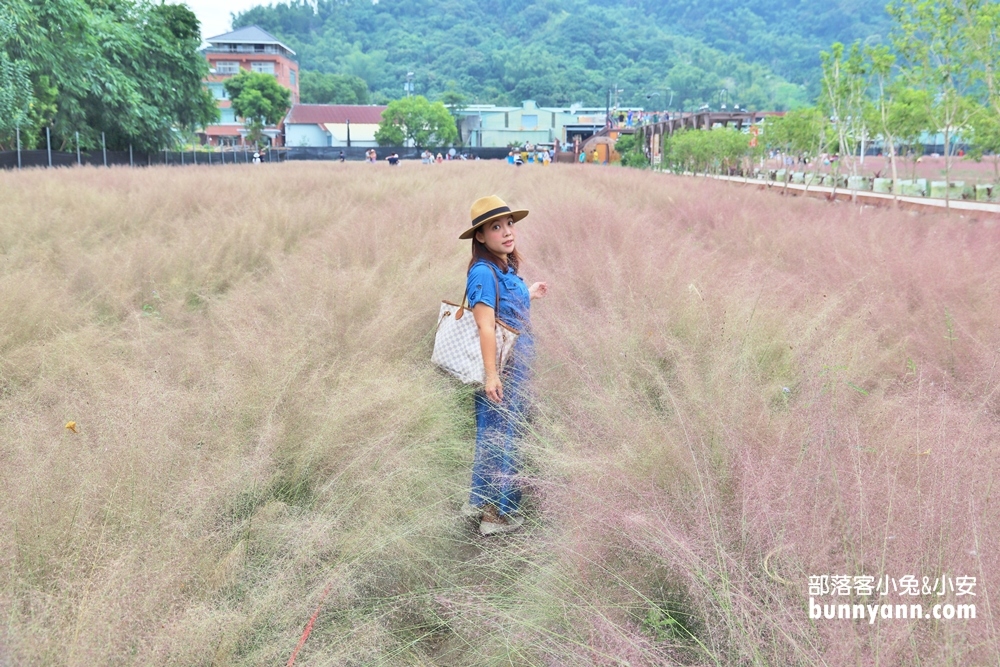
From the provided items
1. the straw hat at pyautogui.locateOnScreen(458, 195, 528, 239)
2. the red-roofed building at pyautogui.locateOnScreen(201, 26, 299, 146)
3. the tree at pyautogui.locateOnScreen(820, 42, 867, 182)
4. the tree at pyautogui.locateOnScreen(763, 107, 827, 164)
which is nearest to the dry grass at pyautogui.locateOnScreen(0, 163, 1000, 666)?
the straw hat at pyautogui.locateOnScreen(458, 195, 528, 239)

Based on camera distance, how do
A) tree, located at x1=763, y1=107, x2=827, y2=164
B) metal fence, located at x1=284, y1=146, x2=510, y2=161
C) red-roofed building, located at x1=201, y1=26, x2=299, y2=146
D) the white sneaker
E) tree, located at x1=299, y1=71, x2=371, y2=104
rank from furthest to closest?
1. tree, located at x1=299, y1=71, x2=371, y2=104
2. red-roofed building, located at x1=201, y1=26, x2=299, y2=146
3. metal fence, located at x1=284, y1=146, x2=510, y2=161
4. tree, located at x1=763, y1=107, x2=827, y2=164
5. the white sneaker

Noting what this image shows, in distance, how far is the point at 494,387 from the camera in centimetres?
345

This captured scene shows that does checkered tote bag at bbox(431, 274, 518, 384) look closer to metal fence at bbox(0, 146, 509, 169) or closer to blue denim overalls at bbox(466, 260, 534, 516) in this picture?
A: blue denim overalls at bbox(466, 260, 534, 516)

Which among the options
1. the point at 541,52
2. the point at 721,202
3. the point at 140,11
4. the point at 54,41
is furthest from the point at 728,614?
the point at 541,52

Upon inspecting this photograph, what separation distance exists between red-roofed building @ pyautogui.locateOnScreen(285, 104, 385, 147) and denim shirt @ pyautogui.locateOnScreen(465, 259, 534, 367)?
305 ft

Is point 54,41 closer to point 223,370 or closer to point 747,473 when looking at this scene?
point 223,370

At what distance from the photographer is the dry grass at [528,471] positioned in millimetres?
2008

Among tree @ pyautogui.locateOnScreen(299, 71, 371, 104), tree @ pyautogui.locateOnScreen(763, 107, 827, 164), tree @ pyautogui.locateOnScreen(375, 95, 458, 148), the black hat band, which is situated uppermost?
tree @ pyautogui.locateOnScreen(299, 71, 371, 104)

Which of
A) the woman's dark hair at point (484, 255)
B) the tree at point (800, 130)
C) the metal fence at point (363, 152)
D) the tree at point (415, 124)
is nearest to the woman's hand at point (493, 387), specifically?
the woman's dark hair at point (484, 255)

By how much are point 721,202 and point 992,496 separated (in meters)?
9.47

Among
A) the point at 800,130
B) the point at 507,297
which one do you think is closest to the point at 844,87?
the point at 800,130

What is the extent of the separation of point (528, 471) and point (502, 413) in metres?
0.34

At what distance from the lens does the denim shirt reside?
11.4 feet

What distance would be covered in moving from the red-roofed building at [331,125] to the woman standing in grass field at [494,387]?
9322cm
